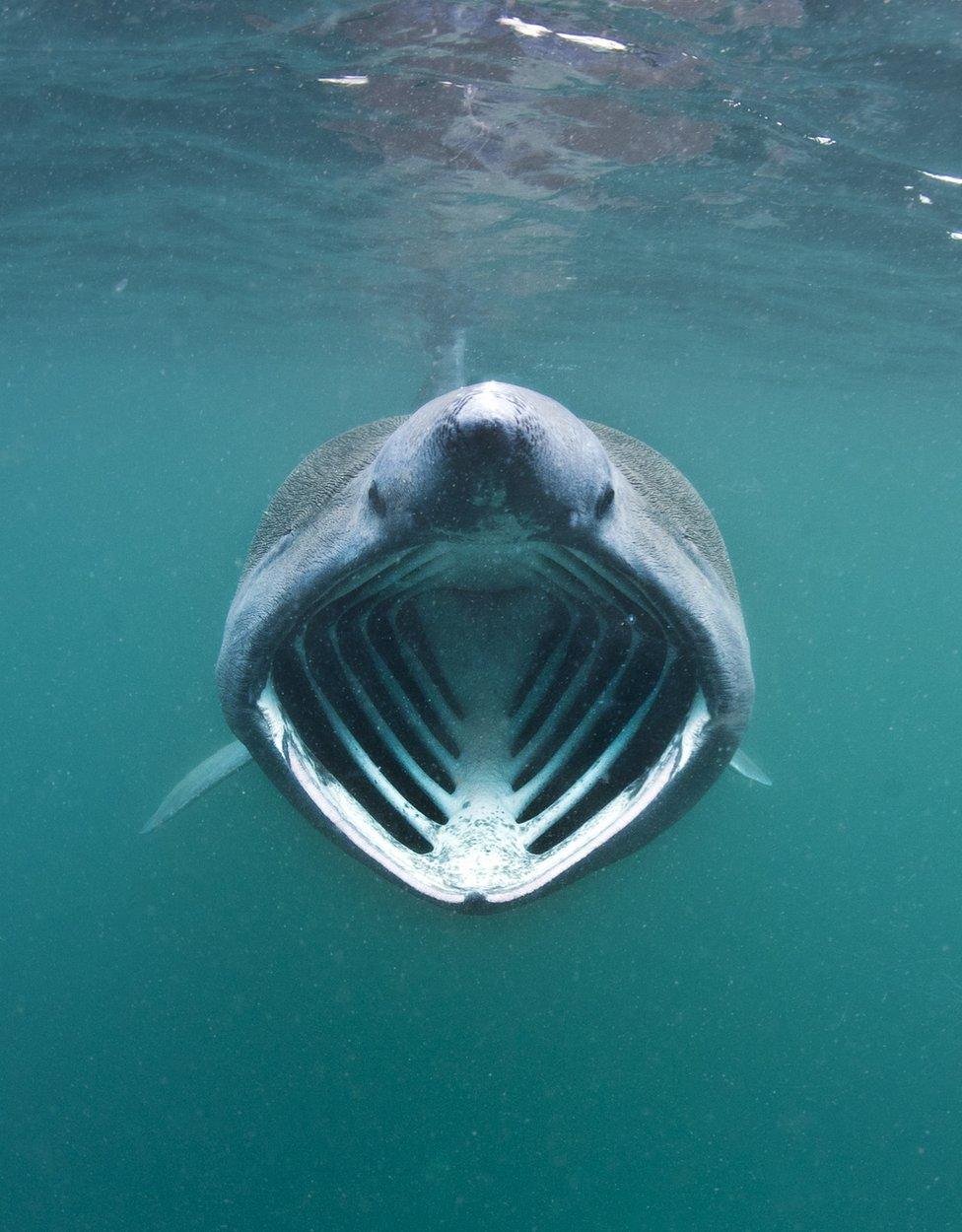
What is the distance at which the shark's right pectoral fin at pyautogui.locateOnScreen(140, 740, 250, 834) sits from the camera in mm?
4480

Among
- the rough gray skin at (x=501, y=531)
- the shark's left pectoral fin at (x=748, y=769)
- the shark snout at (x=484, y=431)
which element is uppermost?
the shark snout at (x=484, y=431)

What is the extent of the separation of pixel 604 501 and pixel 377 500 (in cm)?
50

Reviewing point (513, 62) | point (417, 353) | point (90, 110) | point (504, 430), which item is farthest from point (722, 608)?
point (417, 353)

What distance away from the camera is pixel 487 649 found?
321 cm

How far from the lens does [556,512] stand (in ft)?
5.98

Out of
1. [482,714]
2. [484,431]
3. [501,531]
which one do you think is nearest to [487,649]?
[482,714]

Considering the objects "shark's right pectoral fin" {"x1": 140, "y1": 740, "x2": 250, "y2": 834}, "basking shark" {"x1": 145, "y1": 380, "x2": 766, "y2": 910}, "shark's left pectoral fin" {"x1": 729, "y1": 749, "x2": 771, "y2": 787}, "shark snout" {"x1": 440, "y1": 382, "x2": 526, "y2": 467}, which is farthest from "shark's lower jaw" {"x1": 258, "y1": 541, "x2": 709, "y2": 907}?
"shark's left pectoral fin" {"x1": 729, "y1": 749, "x2": 771, "y2": 787}

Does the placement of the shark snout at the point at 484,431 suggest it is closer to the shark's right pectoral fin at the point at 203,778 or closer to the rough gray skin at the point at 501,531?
the rough gray skin at the point at 501,531

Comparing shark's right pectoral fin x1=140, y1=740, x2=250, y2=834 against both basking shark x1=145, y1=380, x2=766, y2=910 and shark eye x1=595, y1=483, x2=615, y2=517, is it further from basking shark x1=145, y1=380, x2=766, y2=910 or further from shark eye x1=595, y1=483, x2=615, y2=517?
shark eye x1=595, y1=483, x2=615, y2=517

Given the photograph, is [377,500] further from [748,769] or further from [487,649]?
[748,769]

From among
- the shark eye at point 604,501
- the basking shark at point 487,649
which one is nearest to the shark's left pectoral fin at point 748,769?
the basking shark at point 487,649

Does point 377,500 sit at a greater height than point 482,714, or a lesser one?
greater

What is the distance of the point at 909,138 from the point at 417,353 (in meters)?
15.9

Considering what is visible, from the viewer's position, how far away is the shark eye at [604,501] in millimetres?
1983
